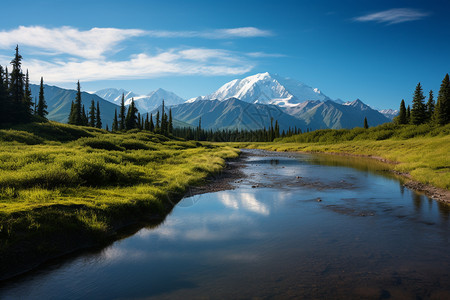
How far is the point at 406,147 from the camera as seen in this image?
188 ft

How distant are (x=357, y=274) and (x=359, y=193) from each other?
1599 cm

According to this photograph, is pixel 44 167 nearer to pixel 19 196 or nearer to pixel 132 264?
pixel 19 196

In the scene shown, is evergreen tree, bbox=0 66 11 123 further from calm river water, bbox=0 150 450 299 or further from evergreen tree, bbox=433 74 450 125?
evergreen tree, bbox=433 74 450 125

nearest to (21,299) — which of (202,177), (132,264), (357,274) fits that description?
(132,264)

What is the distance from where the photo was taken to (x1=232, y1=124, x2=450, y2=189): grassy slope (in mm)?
30636

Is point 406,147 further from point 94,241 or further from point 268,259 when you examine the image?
point 94,241

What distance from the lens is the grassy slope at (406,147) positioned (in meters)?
30.6

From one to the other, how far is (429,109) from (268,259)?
127338 millimetres

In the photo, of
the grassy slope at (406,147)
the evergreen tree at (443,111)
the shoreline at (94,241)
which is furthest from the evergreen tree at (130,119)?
the evergreen tree at (443,111)

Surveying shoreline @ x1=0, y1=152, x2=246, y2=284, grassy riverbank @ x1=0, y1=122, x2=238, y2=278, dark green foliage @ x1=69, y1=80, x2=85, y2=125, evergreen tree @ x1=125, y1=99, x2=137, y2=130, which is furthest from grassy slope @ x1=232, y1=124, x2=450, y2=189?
dark green foliage @ x1=69, y1=80, x2=85, y2=125

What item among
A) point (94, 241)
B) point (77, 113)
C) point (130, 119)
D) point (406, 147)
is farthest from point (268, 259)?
point (130, 119)

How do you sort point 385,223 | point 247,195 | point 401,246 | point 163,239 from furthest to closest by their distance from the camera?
point 247,195, point 385,223, point 163,239, point 401,246

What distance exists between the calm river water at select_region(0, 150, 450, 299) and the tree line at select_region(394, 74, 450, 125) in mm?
87356

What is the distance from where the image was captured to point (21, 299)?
27.3 ft
